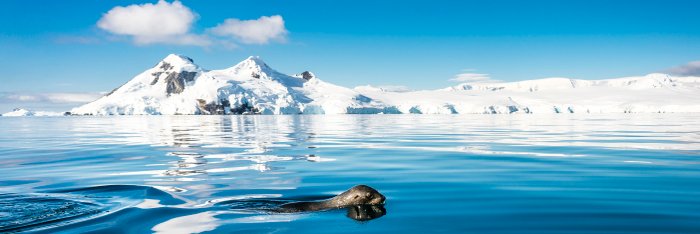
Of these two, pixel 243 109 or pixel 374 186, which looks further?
pixel 243 109

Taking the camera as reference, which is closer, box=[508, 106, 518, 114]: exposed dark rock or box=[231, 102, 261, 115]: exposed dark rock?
box=[508, 106, 518, 114]: exposed dark rock

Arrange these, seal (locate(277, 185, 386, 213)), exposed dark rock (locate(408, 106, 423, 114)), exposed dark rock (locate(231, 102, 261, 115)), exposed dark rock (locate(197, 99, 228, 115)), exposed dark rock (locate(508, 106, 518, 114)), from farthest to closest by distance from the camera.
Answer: exposed dark rock (locate(197, 99, 228, 115)) < exposed dark rock (locate(231, 102, 261, 115)) < exposed dark rock (locate(408, 106, 423, 114)) < exposed dark rock (locate(508, 106, 518, 114)) < seal (locate(277, 185, 386, 213))

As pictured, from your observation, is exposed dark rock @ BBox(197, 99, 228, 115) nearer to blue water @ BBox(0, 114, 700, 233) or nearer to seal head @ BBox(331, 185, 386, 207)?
blue water @ BBox(0, 114, 700, 233)

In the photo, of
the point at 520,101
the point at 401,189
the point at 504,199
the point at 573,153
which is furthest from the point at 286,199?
the point at 520,101

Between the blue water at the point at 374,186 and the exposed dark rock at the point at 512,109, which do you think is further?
the exposed dark rock at the point at 512,109

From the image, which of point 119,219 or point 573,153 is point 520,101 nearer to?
point 573,153

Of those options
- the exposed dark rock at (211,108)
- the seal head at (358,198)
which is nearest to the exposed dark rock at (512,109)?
the exposed dark rock at (211,108)

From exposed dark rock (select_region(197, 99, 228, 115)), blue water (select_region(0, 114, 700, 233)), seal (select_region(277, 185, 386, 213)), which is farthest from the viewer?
exposed dark rock (select_region(197, 99, 228, 115))

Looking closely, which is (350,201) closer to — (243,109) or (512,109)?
(512,109)

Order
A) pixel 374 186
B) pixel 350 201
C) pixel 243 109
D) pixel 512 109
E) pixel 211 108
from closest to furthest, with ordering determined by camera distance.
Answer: pixel 350 201, pixel 374 186, pixel 512 109, pixel 243 109, pixel 211 108

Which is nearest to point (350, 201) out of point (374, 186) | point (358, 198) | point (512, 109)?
point (358, 198)

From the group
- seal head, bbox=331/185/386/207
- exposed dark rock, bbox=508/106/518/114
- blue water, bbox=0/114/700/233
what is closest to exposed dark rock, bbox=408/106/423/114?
exposed dark rock, bbox=508/106/518/114

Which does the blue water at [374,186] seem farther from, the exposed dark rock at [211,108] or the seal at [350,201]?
the exposed dark rock at [211,108]

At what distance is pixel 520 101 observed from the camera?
18425 cm
